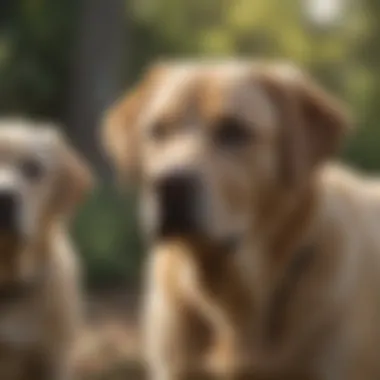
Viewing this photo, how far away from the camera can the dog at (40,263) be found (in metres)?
1.60

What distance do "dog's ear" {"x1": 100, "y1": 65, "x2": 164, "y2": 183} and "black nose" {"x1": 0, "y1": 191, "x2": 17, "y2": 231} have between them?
0.17 meters

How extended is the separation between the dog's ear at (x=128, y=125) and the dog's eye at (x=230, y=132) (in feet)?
0.44

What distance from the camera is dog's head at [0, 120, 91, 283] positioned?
1.57m

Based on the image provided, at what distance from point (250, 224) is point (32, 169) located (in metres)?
0.34

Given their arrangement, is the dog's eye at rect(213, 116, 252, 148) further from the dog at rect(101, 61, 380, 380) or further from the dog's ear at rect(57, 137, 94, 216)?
the dog's ear at rect(57, 137, 94, 216)

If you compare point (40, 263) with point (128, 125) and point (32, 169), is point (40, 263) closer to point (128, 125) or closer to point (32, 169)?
point (32, 169)

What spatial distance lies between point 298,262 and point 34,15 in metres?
0.60

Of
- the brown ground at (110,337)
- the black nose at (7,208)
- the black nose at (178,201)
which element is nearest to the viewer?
the black nose at (178,201)

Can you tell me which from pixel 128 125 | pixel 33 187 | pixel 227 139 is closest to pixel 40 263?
pixel 33 187

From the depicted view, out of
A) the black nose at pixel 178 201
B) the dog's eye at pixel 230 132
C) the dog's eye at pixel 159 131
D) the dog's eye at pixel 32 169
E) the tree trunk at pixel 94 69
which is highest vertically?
the tree trunk at pixel 94 69

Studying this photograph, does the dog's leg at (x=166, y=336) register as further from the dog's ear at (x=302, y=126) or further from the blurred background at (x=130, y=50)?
the dog's ear at (x=302, y=126)

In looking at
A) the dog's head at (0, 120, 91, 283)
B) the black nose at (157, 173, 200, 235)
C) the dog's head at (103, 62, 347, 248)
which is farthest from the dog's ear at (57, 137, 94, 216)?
the black nose at (157, 173, 200, 235)

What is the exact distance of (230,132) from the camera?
1.48 metres

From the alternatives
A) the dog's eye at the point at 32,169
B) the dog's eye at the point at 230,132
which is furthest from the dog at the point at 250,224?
the dog's eye at the point at 32,169
